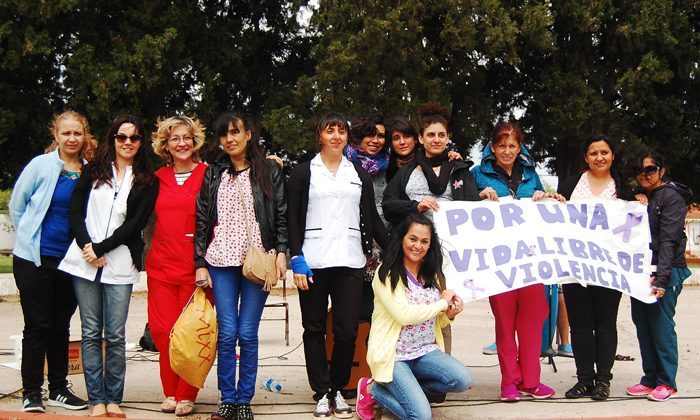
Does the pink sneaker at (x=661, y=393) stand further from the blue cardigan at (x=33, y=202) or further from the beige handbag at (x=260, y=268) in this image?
the blue cardigan at (x=33, y=202)

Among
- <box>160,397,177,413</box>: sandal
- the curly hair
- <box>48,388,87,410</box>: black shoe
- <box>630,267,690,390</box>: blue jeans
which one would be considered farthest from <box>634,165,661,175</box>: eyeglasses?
<box>48,388,87,410</box>: black shoe

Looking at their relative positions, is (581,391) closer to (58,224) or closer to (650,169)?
(650,169)

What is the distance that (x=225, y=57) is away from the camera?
57.7 feet

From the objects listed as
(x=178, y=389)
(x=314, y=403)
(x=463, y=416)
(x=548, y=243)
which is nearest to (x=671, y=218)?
(x=548, y=243)

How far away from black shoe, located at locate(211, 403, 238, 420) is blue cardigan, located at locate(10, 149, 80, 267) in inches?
61.4

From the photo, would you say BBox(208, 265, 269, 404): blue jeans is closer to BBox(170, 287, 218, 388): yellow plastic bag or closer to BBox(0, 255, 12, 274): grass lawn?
BBox(170, 287, 218, 388): yellow plastic bag

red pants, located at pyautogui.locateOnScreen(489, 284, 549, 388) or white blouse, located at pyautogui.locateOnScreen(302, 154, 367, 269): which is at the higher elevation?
white blouse, located at pyautogui.locateOnScreen(302, 154, 367, 269)

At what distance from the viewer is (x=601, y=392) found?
5.46 meters

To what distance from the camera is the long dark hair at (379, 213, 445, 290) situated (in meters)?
4.97

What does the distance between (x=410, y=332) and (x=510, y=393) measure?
1011 millimetres

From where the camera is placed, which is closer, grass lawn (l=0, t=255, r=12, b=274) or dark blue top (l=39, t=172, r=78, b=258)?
dark blue top (l=39, t=172, r=78, b=258)

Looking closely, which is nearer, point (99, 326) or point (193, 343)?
point (193, 343)

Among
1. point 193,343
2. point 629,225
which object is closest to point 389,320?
point 193,343

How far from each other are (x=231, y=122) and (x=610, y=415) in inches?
129
